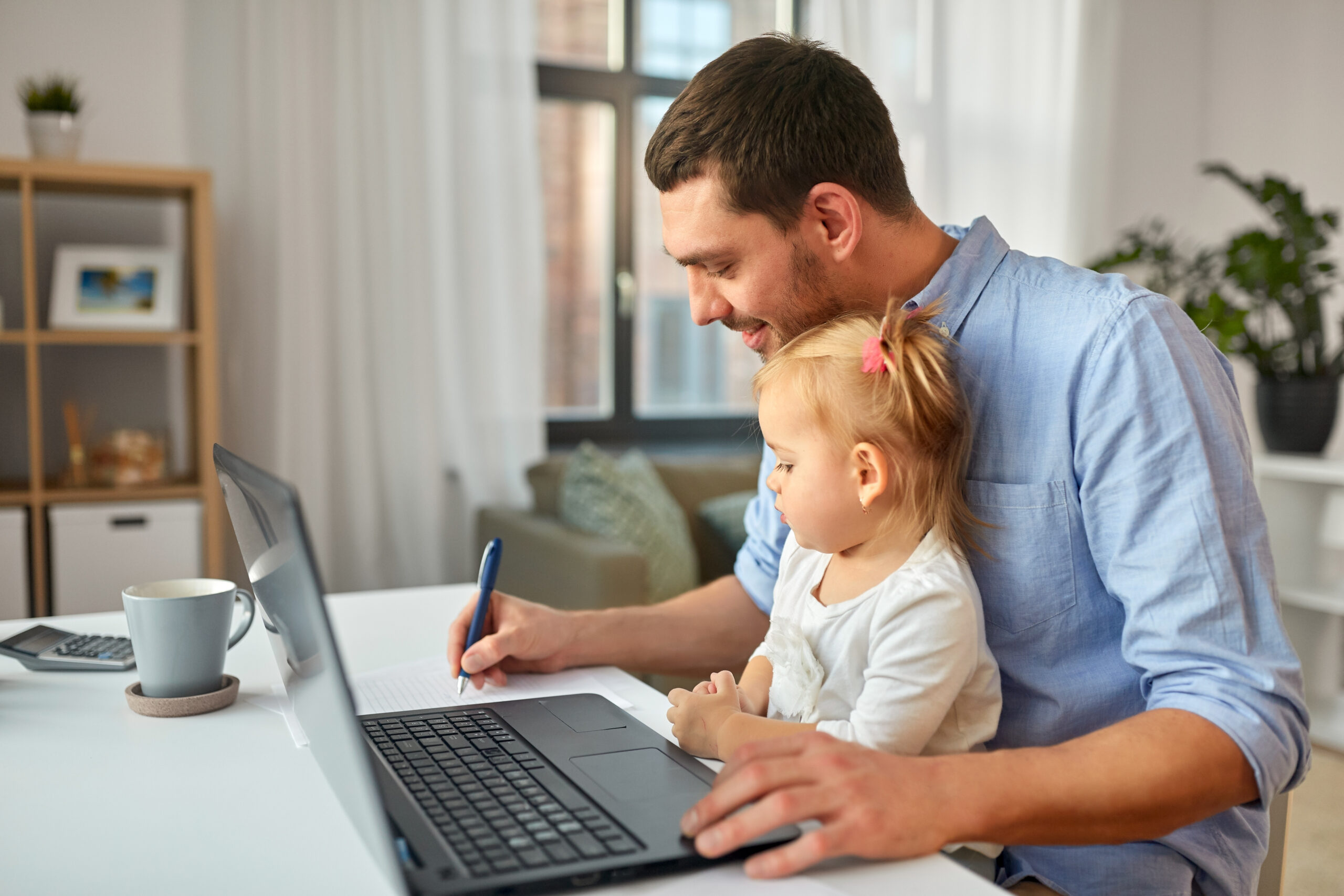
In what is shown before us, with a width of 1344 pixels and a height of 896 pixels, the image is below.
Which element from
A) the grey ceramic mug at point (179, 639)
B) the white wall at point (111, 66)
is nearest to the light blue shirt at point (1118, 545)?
the grey ceramic mug at point (179, 639)

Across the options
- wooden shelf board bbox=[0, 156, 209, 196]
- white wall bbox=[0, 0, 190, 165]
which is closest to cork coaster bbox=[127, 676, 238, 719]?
wooden shelf board bbox=[0, 156, 209, 196]

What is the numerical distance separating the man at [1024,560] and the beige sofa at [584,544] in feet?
4.12

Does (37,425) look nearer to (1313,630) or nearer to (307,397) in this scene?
(307,397)

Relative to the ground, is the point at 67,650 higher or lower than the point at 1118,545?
lower

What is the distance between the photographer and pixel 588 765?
2.76 feet

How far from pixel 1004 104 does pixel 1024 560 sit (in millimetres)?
3473

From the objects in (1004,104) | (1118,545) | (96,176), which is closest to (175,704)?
(1118,545)

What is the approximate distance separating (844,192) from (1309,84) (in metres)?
3.65

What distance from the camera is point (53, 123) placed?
2.60 meters

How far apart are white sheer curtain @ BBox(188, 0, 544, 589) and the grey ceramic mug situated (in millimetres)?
2108

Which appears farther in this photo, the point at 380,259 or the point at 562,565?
the point at 380,259

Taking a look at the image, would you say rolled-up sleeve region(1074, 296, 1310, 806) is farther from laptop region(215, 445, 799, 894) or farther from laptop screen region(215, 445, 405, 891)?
laptop screen region(215, 445, 405, 891)

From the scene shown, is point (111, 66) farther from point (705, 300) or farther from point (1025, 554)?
point (1025, 554)

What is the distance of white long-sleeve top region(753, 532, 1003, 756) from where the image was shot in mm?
903
